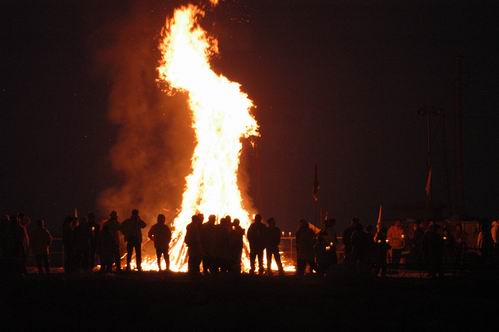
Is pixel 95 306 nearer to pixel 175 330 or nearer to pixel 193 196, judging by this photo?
pixel 175 330

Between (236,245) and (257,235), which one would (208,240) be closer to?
(236,245)

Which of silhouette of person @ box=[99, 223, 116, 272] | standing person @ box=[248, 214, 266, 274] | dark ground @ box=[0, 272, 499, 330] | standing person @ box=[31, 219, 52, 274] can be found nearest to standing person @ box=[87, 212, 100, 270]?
silhouette of person @ box=[99, 223, 116, 272]

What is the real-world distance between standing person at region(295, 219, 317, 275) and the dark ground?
1327mm

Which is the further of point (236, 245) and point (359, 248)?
point (236, 245)

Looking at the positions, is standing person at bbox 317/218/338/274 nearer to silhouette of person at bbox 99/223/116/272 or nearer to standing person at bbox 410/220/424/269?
standing person at bbox 410/220/424/269

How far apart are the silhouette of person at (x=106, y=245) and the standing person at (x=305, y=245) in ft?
17.0

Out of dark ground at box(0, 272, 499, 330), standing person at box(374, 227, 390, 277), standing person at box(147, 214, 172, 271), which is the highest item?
standing person at box(147, 214, 172, 271)

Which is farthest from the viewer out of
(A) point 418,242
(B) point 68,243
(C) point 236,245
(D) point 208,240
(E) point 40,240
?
(A) point 418,242

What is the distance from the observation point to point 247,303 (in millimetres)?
17109

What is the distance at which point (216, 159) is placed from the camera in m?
32.7

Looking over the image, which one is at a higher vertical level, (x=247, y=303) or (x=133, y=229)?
(x=133, y=229)

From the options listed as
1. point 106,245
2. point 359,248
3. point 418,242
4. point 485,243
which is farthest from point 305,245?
point 485,243

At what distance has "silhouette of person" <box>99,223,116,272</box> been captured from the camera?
23.0 m

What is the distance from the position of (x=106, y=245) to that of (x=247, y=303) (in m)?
7.16
